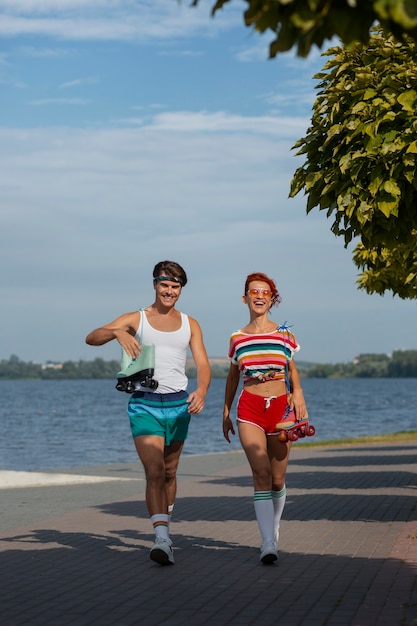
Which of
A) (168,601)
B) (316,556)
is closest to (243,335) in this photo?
(316,556)

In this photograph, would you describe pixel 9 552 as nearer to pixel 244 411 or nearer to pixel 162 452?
pixel 162 452

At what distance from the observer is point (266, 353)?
8086mm

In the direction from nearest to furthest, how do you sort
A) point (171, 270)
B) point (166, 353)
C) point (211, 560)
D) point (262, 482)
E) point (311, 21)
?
point (311, 21) < point (262, 482) < point (166, 353) < point (171, 270) < point (211, 560)

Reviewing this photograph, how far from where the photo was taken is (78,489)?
51.4 ft

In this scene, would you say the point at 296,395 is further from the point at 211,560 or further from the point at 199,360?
the point at 211,560

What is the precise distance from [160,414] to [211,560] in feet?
3.98

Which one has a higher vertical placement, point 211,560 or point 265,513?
point 265,513

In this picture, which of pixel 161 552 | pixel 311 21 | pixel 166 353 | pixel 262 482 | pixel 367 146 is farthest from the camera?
pixel 367 146

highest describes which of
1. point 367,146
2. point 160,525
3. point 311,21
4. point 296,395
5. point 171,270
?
point 367,146

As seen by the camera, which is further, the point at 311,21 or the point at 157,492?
the point at 157,492

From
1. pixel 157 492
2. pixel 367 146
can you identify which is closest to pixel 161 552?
A: pixel 157 492

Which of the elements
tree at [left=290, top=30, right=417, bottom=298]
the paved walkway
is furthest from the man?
tree at [left=290, top=30, right=417, bottom=298]

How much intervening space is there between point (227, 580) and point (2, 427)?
59.6 metres

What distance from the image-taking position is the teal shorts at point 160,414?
7980 mm
